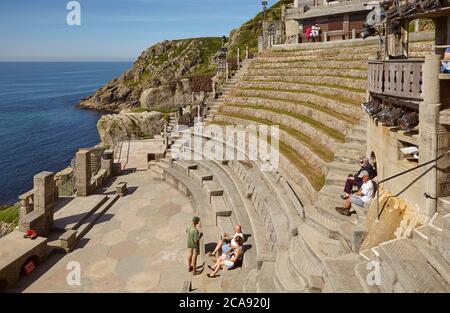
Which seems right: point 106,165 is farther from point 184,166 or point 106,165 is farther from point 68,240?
point 68,240

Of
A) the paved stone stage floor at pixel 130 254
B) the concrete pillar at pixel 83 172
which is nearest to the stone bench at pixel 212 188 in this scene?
the paved stone stage floor at pixel 130 254

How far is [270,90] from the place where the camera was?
22.6 m

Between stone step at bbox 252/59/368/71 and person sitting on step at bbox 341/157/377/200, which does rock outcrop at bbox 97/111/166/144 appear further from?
person sitting on step at bbox 341/157/377/200

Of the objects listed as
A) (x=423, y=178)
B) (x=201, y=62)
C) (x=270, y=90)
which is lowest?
(x=423, y=178)

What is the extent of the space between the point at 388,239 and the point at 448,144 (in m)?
2.25

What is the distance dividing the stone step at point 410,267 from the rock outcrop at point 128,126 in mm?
37355

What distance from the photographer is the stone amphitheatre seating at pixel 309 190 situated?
6668mm

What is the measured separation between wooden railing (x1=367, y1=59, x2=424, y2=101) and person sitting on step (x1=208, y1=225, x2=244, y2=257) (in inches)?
217

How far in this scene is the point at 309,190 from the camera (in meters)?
11.6

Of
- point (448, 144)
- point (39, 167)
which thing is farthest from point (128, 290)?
point (39, 167)

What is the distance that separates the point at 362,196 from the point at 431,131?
2649 millimetres

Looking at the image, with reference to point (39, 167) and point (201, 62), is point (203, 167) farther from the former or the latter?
point (201, 62)

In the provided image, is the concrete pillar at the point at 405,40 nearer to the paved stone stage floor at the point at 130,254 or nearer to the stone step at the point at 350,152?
the stone step at the point at 350,152

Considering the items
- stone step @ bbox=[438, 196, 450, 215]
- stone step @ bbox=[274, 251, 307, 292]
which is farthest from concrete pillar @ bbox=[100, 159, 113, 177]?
Result: stone step @ bbox=[438, 196, 450, 215]
